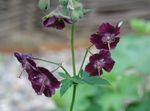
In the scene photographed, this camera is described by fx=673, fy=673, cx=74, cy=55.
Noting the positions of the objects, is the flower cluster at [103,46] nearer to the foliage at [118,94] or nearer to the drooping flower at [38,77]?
the drooping flower at [38,77]

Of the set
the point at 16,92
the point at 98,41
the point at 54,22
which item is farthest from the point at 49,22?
the point at 16,92

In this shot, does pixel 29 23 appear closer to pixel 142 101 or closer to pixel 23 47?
pixel 23 47

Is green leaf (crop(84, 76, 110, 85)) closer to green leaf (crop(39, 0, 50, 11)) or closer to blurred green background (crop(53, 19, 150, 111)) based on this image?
green leaf (crop(39, 0, 50, 11))

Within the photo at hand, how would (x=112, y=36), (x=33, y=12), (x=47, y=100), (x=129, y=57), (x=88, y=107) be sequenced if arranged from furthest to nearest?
(x=33, y=12) < (x=47, y=100) < (x=129, y=57) < (x=88, y=107) < (x=112, y=36)

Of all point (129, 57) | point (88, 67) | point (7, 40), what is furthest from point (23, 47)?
point (88, 67)

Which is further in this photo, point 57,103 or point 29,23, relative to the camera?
point 29,23

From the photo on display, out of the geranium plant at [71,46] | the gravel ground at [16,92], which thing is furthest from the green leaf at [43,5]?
the gravel ground at [16,92]
